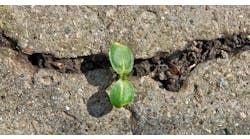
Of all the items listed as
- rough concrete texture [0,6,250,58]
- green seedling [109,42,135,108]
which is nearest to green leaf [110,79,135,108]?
green seedling [109,42,135,108]

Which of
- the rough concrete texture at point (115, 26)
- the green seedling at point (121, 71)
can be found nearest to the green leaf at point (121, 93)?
the green seedling at point (121, 71)

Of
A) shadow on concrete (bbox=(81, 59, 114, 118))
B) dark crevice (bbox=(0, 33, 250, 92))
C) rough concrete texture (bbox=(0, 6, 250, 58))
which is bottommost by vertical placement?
shadow on concrete (bbox=(81, 59, 114, 118))

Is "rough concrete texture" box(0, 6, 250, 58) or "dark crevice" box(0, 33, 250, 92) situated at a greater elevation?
"rough concrete texture" box(0, 6, 250, 58)

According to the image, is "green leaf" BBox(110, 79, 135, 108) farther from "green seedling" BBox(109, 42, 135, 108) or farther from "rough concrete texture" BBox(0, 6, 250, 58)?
"rough concrete texture" BBox(0, 6, 250, 58)

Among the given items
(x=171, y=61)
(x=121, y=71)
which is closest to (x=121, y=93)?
(x=121, y=71)

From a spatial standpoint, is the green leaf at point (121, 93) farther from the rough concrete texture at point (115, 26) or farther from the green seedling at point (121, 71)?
the rough concrete texture at point (115, 26)

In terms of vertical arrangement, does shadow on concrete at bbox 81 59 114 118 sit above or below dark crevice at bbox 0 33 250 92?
below
